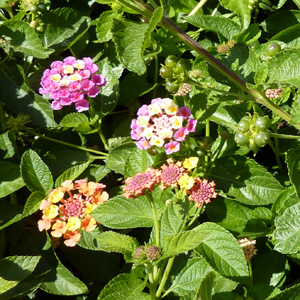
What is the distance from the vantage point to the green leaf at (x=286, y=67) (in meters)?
1.32

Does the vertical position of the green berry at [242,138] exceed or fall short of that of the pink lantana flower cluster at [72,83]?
it exceeds it

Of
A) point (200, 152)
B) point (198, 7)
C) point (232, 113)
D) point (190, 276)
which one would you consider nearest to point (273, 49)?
point (232, 113)

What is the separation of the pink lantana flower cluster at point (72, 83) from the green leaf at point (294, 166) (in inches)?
25.7

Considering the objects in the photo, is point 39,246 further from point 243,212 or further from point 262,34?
point 262,34

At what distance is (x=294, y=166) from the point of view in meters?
1.37

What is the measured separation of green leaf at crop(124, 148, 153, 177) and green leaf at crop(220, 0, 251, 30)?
0.59 metres

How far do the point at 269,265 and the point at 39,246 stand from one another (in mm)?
709

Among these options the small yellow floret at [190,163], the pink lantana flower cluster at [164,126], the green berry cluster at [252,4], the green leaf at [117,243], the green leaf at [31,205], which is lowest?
the green leaf at [31,205]

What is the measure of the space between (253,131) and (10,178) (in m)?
0.77

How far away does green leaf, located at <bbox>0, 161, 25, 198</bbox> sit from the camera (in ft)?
5.37

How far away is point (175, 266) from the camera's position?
1.61 metres

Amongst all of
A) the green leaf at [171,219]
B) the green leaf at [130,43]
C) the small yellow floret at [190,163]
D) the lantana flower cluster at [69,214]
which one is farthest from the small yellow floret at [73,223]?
the green leaf at [130,43]

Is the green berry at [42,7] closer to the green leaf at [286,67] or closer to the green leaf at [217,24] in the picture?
the green leaf at [217,24]

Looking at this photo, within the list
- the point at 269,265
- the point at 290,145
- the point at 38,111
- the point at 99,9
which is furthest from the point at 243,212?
the point at 99,9
